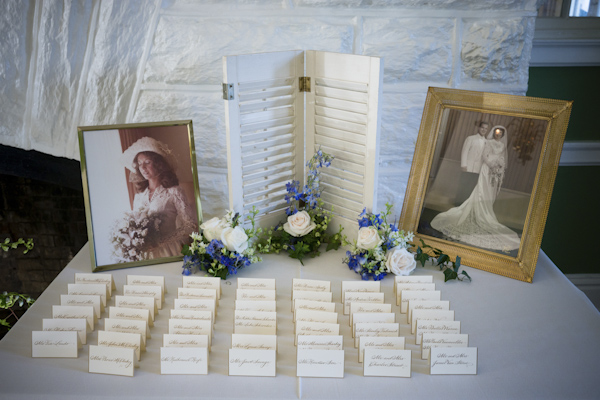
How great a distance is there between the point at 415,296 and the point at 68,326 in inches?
29.3

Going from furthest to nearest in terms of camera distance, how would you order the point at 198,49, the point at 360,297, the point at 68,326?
the point at 198,49, the point at 360,297, the point at 68,326

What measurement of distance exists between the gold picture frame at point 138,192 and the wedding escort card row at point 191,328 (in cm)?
21

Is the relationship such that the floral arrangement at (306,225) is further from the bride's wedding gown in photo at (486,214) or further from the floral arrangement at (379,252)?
the bride's wedding gown in photo at (486,214)

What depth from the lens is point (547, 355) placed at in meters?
1.07

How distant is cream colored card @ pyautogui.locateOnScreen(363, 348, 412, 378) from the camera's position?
39.1 inches

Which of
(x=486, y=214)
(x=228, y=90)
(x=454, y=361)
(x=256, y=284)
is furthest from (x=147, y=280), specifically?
(x=486, y=214)

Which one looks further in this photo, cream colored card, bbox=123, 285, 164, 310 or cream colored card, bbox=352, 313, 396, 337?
cream colored card, bbox=123, 285, 164, 310

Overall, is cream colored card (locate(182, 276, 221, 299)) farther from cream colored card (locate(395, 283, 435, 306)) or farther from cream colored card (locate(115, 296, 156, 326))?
cream colored card (locate(395, 283, 435, 306))

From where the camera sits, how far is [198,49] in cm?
154

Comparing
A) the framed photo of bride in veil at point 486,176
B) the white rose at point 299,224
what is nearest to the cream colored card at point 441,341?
the framed photo of bride in veil at point 486,176

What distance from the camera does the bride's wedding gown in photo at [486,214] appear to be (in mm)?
1359

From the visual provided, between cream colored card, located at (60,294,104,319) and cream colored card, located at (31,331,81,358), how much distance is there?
13 centimetres

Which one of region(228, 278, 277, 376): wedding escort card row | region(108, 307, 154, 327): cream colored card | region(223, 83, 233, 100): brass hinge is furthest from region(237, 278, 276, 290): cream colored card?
region(223, 83, 233, 100): brass hinge

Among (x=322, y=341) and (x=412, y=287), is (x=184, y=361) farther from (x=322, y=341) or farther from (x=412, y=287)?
(x=412, y=287)
